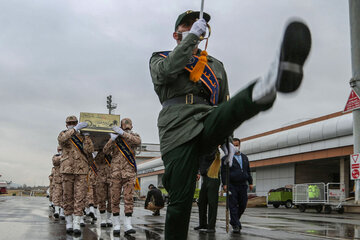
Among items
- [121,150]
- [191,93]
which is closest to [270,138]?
[121,150]

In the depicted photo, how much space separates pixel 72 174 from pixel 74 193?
35 centimetres

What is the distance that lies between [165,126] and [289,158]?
28337 mm

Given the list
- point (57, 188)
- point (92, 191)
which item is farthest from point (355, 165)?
point (57, 188)

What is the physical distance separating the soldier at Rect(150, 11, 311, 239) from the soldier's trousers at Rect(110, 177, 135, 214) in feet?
14.7

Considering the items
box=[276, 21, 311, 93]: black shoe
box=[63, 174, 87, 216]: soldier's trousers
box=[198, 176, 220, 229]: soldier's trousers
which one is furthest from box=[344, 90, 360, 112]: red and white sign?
box=[276, 21, 311, 93]: black shoe

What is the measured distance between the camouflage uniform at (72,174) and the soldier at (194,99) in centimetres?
458

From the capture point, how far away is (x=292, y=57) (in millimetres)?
2219

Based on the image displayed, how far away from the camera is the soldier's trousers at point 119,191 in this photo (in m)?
7.57

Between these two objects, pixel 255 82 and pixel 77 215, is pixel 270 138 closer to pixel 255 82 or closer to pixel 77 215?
pixel 77 215

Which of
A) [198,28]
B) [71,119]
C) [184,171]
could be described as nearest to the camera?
[184,171]

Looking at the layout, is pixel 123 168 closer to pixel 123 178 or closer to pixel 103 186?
pixel 123 178

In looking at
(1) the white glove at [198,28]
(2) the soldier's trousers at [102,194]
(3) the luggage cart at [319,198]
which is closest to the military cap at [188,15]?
(1) the white glove at [198,28]

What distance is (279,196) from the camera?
1059 inches

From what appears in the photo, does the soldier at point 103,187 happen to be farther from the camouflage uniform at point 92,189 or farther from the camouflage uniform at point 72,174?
the camouflage uniform at point 92,189
